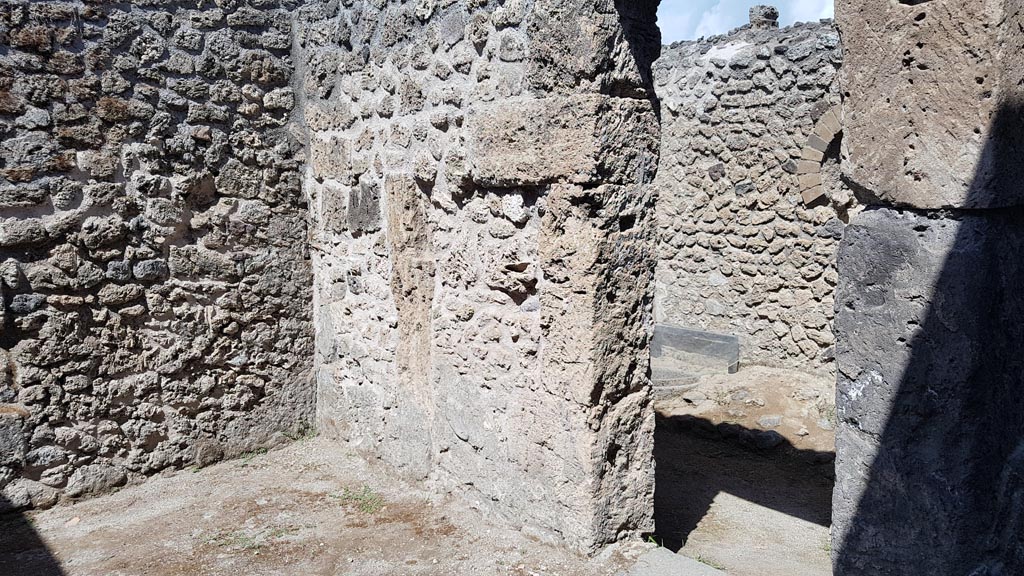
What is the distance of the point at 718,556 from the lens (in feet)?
12.3

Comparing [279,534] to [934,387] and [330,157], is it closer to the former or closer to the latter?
[330,157]

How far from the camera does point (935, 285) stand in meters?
2.20

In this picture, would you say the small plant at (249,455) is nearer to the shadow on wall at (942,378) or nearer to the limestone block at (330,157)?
the limestone block at (330,157)

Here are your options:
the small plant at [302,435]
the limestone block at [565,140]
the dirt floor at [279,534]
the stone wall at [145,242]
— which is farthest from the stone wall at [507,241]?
the small plant at [302,435]

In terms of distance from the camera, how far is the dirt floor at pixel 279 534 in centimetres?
330

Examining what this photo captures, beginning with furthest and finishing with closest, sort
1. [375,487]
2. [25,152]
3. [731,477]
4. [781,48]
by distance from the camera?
1. [781,48]
2. [731,477]
3. [375,487]
4. [25,152]

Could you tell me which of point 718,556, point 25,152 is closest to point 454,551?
point 718,556

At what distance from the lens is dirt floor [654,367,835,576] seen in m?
3.92

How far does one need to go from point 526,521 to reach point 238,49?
318 centimetres

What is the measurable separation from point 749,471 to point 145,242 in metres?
4.25

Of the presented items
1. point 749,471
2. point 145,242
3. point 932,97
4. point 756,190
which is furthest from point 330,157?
point 756,190

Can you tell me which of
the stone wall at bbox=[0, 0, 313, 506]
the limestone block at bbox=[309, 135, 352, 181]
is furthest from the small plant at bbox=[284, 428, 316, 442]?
the limestone block at bbox=[309, 135, 352, 181]

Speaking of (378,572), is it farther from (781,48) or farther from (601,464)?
(781,48)

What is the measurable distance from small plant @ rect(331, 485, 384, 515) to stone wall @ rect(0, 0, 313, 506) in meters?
0.96
